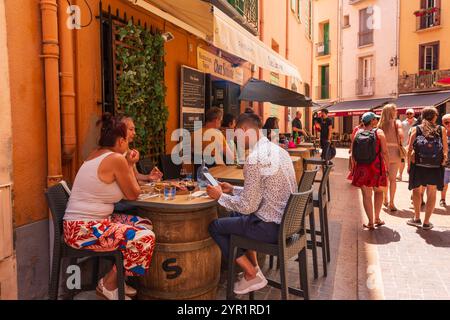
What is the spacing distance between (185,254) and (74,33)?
8.31 feet

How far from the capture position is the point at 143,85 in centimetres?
516

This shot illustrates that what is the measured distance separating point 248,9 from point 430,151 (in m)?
6.04

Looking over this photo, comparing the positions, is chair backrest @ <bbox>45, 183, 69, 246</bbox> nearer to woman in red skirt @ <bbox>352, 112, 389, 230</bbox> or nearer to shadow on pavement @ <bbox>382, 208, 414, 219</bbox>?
woman in red skirt @ <bbox>352, 112, 389, 230</bbox>

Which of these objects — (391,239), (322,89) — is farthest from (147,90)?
(322,89)

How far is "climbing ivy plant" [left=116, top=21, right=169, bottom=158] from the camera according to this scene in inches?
191

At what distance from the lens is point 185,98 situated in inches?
267

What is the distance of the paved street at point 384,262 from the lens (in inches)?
160

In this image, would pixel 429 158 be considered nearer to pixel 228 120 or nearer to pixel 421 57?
pixel 228 120

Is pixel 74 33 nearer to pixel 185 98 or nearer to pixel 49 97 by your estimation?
pixel 49 97

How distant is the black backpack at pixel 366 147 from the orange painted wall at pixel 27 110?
4.37 meters

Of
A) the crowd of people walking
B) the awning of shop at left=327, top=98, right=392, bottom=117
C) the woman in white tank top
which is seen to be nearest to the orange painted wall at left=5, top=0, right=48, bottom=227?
the woman in white tank top

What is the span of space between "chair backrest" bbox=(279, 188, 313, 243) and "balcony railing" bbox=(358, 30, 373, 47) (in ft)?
85.9

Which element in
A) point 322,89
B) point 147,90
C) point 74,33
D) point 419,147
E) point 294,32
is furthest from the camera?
point 322,89

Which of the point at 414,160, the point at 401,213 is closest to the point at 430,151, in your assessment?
the point at 414,160
